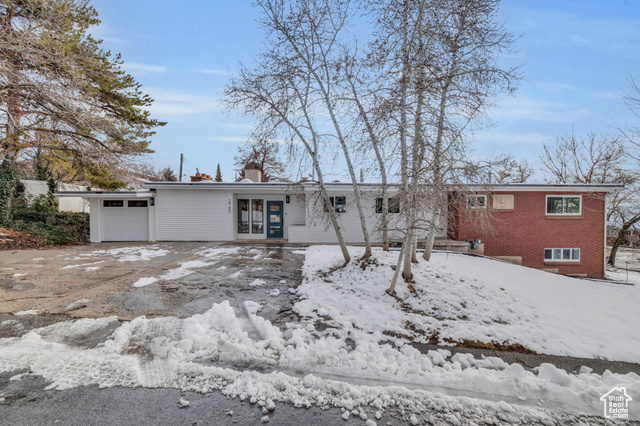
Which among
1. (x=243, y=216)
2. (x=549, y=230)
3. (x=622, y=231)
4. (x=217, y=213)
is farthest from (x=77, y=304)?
(x=622, y=231)

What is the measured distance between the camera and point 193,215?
1379 cm

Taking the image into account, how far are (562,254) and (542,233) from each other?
1357mm

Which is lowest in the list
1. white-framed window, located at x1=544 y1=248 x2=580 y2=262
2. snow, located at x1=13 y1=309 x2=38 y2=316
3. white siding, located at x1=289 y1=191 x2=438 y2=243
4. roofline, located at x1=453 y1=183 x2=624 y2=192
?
white-framed window, located at x1=544 y1=248 x2=580 y2=262

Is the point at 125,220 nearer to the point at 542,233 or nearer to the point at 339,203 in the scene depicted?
the point at 339,203

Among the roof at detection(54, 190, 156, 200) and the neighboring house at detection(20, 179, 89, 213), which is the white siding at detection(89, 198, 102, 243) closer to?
the roof at detection(54, 190, 156, 200)

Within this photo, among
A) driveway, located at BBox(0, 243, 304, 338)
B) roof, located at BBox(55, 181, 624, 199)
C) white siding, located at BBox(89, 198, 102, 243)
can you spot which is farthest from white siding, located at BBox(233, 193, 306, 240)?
white siding, located at BBox(89, 198, 102, 243)

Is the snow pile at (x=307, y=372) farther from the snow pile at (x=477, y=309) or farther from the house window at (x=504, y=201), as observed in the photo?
the house window at (x=504, y=201)

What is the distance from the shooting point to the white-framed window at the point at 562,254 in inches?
492

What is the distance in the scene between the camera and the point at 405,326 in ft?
13.3

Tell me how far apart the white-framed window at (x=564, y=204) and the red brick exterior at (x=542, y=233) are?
0.59 feet

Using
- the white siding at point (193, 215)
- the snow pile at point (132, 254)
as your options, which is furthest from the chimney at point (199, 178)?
the snow pile at point (132, 254)

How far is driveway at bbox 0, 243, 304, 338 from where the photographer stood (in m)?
4.23

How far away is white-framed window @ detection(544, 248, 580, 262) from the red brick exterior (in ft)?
0.45

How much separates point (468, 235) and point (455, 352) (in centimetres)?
1029
